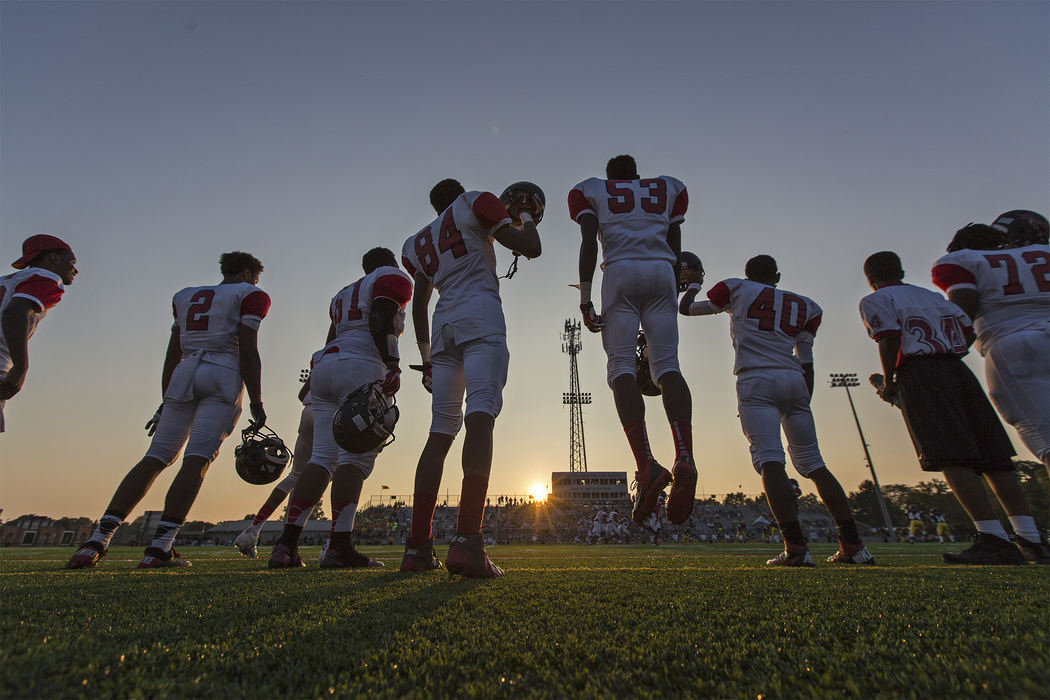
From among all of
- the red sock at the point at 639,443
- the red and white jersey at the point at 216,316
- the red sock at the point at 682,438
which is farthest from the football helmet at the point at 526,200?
the red and white jersey at the point at 216,316

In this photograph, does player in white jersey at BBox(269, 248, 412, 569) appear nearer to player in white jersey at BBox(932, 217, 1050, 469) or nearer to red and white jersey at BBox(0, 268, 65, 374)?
red and white jersey at BBox(0, 268, 65, 374)

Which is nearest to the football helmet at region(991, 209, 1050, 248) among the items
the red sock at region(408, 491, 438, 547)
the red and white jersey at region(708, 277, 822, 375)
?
the red and white jersey at region(708, 277, 822, 375)

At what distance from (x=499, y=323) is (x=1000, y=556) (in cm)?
Result: 441

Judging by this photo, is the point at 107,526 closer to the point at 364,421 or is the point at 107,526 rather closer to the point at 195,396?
the point at 195,396

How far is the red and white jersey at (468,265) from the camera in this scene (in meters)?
3.58

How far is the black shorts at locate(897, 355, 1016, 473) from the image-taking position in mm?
4191

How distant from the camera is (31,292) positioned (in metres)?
4.32

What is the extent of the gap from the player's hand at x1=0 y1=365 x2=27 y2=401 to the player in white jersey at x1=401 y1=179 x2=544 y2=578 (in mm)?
3353

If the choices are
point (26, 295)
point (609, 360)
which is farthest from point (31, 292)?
point (609, 360)

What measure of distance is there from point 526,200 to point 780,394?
118 inches

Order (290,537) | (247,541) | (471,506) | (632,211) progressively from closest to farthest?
(471,506) < (632,211) < (290,537) < (247,541)

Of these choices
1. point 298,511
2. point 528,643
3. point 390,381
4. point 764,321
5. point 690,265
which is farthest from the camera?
point 690,265

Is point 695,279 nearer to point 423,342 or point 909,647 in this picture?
point 423,342

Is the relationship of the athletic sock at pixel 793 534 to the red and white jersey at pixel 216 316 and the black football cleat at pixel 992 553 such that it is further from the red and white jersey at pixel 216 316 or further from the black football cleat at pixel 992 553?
the red and white jersey at pixel 216 316
